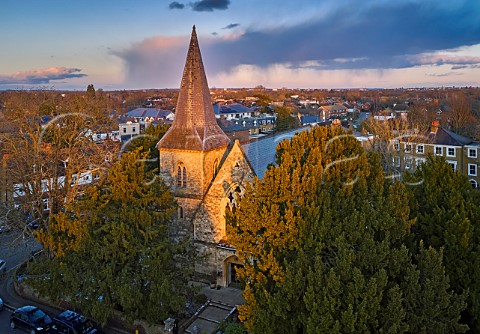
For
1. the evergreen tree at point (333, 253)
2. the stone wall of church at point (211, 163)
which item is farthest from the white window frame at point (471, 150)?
the stone wall of church at point (211, 163)

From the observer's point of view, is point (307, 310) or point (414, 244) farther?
point (414, 244)

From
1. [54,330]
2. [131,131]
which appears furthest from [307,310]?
[131,131]

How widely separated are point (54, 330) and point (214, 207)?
10766mm

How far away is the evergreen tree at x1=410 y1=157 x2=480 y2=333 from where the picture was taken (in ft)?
56.4

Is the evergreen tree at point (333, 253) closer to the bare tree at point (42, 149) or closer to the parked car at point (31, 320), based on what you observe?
the parked car at point (31, 320)

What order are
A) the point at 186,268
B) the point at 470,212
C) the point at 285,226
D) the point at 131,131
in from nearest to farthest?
the point at 285,226, the point at 470,212, the point at 186,268, the point at 131,131

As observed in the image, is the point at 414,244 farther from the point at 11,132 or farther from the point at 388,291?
the point at 11,132

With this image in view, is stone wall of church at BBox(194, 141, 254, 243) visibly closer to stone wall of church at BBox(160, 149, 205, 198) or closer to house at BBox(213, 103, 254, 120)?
stone wall of church at BBox(160, 149, 205, 198)

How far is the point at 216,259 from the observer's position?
2484 cm

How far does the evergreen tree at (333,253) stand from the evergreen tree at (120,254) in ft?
14.6

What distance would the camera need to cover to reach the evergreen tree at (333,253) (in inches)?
545

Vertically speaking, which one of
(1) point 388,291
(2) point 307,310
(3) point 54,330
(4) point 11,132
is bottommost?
(3) point 54,330

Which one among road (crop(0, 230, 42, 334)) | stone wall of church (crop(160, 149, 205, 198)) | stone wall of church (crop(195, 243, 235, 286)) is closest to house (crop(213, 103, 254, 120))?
road (crop(0, 230, 42, 334))

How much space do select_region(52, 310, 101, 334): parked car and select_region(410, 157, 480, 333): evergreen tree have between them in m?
17.0
